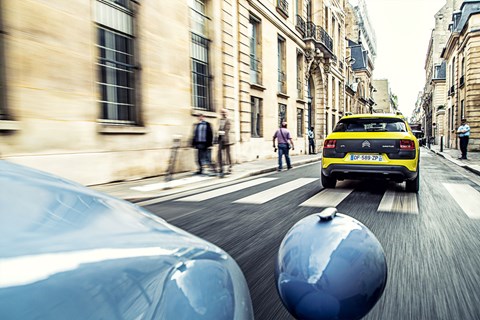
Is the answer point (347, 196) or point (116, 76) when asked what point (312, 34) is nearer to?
point (116, 76)

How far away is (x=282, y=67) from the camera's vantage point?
68.8 feet

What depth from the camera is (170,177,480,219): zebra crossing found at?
213 inches

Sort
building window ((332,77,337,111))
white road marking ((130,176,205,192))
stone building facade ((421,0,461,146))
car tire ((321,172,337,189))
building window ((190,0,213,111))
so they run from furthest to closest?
stone building facade ((421,0,461,146)) → building window ((332,77,337,111)) → building window ((190,0,213,111)) → white road marking ((130,176,205,192)) → car tire ((321,172,337,189))

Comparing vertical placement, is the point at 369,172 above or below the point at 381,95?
below

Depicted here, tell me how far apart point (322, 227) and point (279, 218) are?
3641 millimetres

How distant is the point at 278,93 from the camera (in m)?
19.5

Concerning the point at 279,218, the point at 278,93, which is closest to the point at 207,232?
the point at 279,218

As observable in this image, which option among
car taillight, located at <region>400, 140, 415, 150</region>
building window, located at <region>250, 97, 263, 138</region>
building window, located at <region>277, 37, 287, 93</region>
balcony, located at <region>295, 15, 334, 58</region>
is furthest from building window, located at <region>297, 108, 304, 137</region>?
car taillight, located at <region>400, 140, 415, 150</region>

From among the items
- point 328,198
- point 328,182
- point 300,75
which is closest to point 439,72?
point 300,75

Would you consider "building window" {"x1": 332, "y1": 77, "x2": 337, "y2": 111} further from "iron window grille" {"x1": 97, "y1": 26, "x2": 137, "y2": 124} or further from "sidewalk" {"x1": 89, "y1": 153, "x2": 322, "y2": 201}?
"iron window grille" {"x1": 97, "y1": 26, "x2": 137, "y2": 124}

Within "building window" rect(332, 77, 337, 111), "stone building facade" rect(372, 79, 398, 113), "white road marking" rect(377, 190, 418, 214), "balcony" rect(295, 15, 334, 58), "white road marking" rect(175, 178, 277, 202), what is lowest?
"white road marking" rect(377, 190, 418, 214)

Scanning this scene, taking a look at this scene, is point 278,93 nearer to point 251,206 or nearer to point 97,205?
point 251,206

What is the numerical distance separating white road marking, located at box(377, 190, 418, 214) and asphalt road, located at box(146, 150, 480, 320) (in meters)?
0.01

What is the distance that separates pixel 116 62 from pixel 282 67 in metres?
13.6
